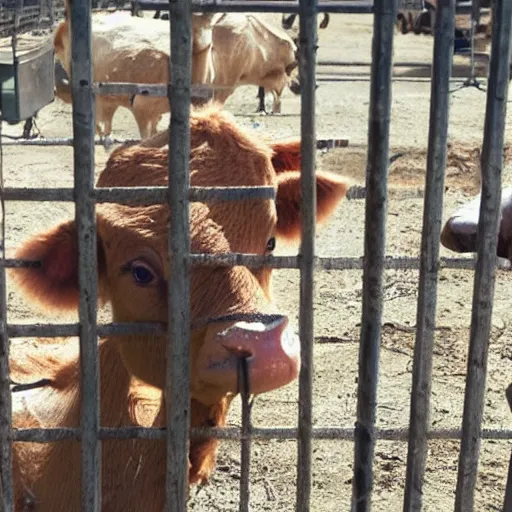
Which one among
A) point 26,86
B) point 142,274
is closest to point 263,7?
point 142,274

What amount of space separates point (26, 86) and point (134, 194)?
2.24 m

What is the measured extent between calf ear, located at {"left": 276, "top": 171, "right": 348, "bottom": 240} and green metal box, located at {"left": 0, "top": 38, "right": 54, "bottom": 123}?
45.4 inches

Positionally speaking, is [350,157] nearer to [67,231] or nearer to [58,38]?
[58,38]

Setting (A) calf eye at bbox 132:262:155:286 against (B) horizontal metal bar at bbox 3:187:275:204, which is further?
(A) calf eye at bbox 132:262:155:286

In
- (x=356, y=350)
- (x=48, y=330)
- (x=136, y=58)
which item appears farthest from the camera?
(x=136, y=58)

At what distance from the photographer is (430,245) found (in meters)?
2.35

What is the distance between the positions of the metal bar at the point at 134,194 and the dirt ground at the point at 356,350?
0.49 m

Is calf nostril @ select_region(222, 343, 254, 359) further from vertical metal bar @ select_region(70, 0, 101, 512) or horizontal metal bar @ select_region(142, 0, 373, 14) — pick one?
horizontal metal bar @ select_region(142, 0, 373, 14)

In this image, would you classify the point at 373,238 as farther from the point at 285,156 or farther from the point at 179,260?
the point at 285,156

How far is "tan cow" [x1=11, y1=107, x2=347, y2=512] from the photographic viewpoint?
2.70 meters

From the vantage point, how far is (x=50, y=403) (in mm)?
3451

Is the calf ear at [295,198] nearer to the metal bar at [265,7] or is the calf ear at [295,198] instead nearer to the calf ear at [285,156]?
the calf ear at [285,156]

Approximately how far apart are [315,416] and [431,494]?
84 centimetres

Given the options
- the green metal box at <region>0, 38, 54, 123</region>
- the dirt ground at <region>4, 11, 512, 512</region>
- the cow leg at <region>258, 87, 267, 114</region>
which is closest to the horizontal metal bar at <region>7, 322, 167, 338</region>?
the dirt ground at <region>4, 11, 512, 512</region>
